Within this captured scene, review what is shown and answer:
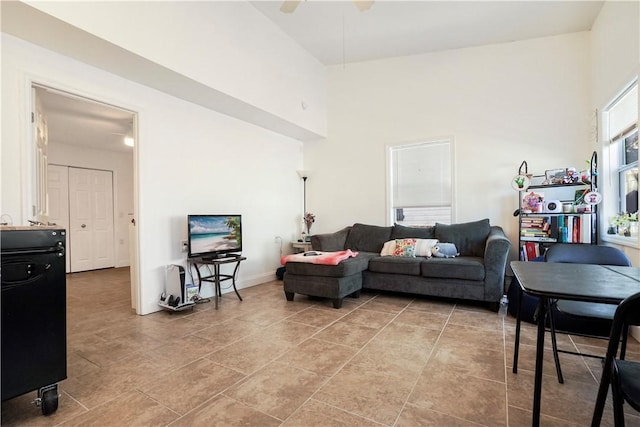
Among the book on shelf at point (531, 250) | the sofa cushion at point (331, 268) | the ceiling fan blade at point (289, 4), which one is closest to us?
the ceiling fan blade at point (289, 4)

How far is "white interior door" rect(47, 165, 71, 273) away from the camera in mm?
5562

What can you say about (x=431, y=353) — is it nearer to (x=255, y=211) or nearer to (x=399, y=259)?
(x=399, y=259)

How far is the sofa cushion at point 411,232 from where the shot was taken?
426 centimetres

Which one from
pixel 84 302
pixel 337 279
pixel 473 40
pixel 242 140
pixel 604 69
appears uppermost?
pixel 473 40

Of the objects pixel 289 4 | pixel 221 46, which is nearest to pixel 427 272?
pixel 289 4

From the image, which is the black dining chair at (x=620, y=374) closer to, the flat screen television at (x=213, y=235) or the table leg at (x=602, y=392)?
the table leg at (x=602, y=392)

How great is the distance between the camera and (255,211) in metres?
4.59

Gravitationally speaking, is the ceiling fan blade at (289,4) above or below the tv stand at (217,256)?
above

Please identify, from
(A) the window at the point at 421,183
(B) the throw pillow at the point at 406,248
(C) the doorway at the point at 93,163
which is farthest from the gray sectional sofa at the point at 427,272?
(C) the doorway at the point at 93,163

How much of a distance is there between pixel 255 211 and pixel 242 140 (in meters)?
1.05

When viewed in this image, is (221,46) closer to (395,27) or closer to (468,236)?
(395,27)

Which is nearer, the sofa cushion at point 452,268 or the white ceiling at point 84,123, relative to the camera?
the sofa cushion at point 452,268

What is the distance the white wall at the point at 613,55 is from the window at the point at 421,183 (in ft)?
5.44

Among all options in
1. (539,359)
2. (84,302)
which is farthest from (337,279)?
(84,302)
